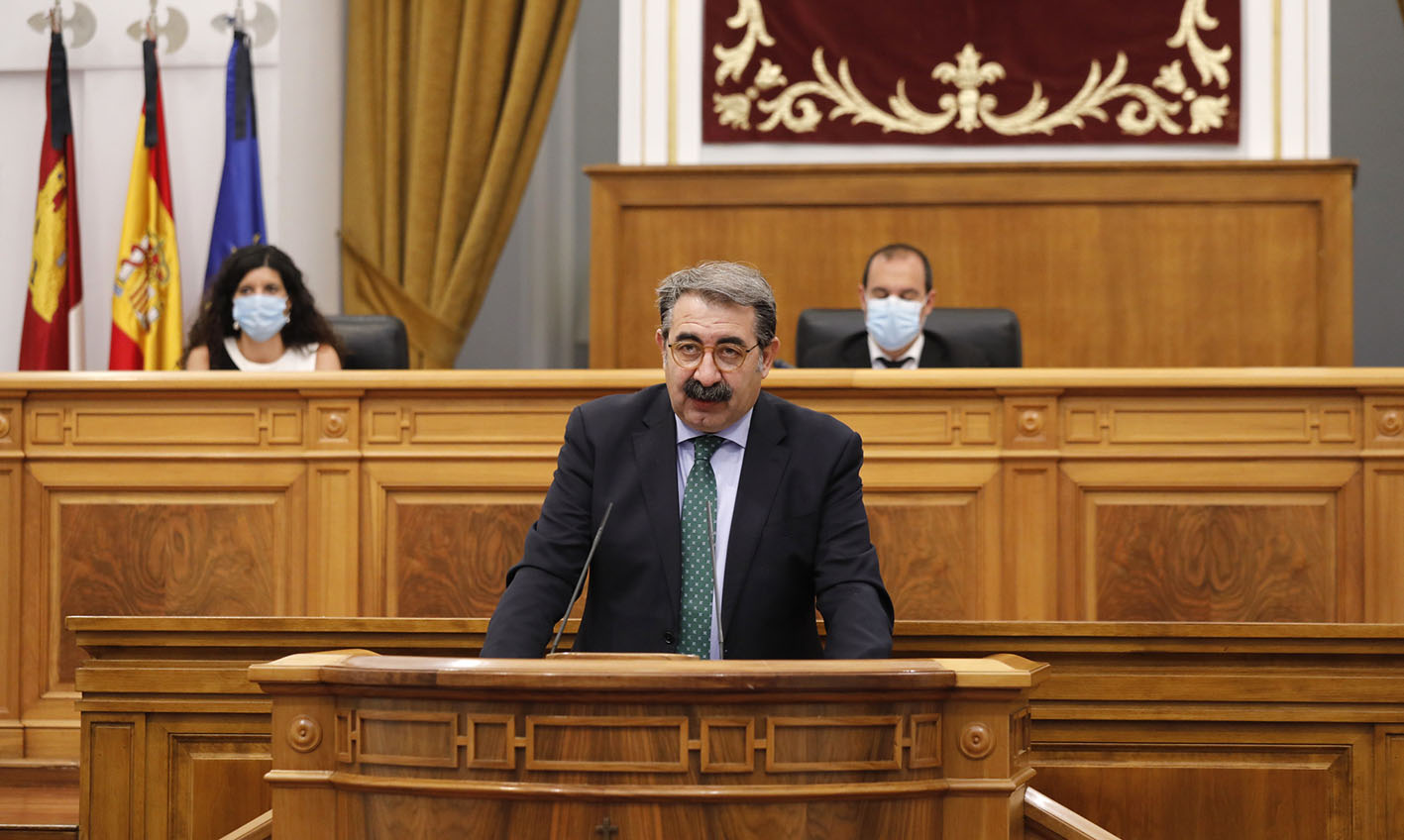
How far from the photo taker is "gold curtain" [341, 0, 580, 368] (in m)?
6.30

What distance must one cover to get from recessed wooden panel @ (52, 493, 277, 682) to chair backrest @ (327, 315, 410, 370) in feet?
2.63

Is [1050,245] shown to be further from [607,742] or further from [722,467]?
[607,742]

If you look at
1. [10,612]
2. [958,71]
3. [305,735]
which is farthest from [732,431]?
[958,71]

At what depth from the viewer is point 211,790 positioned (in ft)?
8.52

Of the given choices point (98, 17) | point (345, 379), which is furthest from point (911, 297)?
point (98, 17)

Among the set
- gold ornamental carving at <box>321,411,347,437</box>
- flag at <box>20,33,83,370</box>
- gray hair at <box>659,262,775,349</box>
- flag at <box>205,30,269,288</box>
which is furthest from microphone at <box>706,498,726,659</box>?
flag at <box>20,33,83,370</box>

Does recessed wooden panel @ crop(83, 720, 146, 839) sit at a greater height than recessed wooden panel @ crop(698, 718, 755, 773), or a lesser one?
lesser

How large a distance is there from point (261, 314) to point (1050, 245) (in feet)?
9.26

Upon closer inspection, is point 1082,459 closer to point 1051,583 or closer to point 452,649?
point 1051,583

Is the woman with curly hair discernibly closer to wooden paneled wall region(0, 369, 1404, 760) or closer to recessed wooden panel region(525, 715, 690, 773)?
wooden paneled wall region(0, 369, 1404, 760)

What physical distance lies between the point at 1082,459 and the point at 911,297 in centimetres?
79

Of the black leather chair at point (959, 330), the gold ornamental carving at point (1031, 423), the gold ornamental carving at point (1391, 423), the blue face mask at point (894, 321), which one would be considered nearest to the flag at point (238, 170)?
the black leather chair at point (959, 330)

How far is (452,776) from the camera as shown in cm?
176

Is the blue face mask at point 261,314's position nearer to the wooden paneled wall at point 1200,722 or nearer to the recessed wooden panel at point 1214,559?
the wooden paneled wall at point 1200,722
